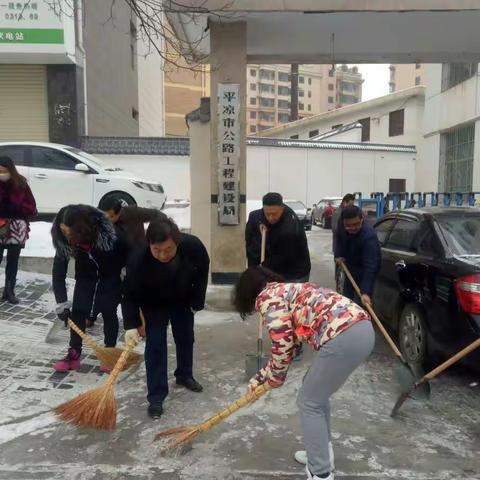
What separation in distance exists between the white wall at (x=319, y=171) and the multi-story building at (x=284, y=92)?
2391 inches

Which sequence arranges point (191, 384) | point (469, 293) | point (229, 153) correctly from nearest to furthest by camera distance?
point (469, 293) → point (191, 384) → point (229, 153)

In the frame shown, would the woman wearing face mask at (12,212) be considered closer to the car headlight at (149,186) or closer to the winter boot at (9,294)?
the winter boot at (9,294)

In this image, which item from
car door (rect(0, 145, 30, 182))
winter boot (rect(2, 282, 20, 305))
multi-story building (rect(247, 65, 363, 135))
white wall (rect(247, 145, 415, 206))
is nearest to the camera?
winter boot (rect(2, 282, 20, 305))

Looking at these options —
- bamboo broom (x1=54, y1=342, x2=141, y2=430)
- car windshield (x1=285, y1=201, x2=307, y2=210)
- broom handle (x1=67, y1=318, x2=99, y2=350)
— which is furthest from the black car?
car windshield (x1=285, y1=201, x2=307, y2=210)

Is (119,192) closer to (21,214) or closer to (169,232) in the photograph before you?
(21,214)

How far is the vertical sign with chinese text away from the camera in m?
6.63

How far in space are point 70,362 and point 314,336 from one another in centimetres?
259

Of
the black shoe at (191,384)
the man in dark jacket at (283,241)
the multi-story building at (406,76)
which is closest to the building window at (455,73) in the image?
the man in dark jacket at (283,241)

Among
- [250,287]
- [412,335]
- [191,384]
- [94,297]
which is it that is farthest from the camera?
[412,335]

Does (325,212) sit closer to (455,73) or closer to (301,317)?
(455,73)

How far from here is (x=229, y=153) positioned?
6.69 meters

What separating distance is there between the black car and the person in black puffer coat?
8.02 ft

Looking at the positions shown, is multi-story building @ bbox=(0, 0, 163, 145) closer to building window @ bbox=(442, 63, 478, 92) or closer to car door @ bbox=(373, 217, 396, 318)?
car door @ bbox=(373, 217, 396, 318)

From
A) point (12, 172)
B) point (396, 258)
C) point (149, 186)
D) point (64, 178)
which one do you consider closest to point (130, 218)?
point (12, 172)
